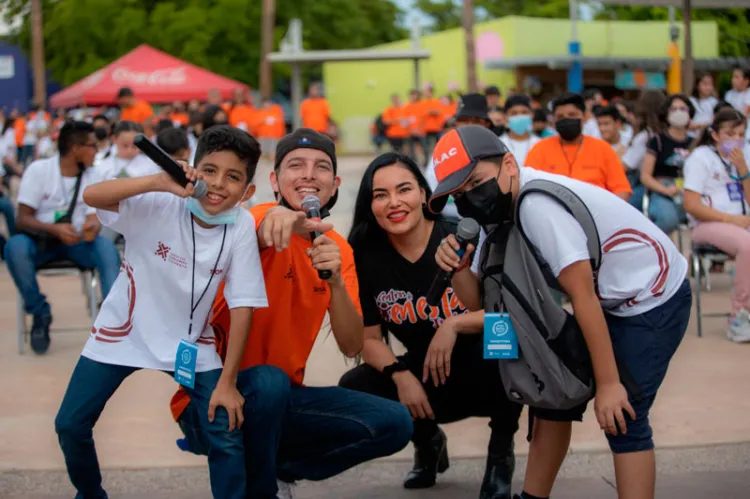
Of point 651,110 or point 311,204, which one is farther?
point 651,110

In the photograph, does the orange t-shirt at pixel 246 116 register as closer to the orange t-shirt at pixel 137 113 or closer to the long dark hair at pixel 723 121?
the orange t-shirt at pixel 137 113

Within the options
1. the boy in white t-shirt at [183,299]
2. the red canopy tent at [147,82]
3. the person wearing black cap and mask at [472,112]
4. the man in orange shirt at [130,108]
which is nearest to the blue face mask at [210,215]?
the boy in white t-shirt at [183,299]

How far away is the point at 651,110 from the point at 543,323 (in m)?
6.94

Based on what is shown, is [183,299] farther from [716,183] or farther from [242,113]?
[242,113]

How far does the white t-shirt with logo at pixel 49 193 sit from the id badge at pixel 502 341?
4.67m

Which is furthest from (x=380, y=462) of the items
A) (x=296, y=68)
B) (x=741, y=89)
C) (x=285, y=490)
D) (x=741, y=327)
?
(x=296, y=68)

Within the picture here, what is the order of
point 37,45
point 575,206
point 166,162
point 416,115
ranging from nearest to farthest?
point 166,162, point 575,206, point 416,115, point 37,45

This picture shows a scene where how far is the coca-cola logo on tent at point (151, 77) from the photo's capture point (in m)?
28.5

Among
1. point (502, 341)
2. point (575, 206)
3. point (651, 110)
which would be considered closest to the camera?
point (575, 206)

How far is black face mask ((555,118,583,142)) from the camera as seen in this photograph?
334 inches

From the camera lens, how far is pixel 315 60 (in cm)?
2872

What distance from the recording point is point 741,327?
7695mm

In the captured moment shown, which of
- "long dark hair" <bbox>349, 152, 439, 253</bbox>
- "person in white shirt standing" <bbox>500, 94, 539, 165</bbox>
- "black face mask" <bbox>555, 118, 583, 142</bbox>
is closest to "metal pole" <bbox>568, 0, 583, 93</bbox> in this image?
"person in white shirt standing" <bbox>500, 94, 539, 165</bbox>

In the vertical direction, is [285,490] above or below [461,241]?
below
